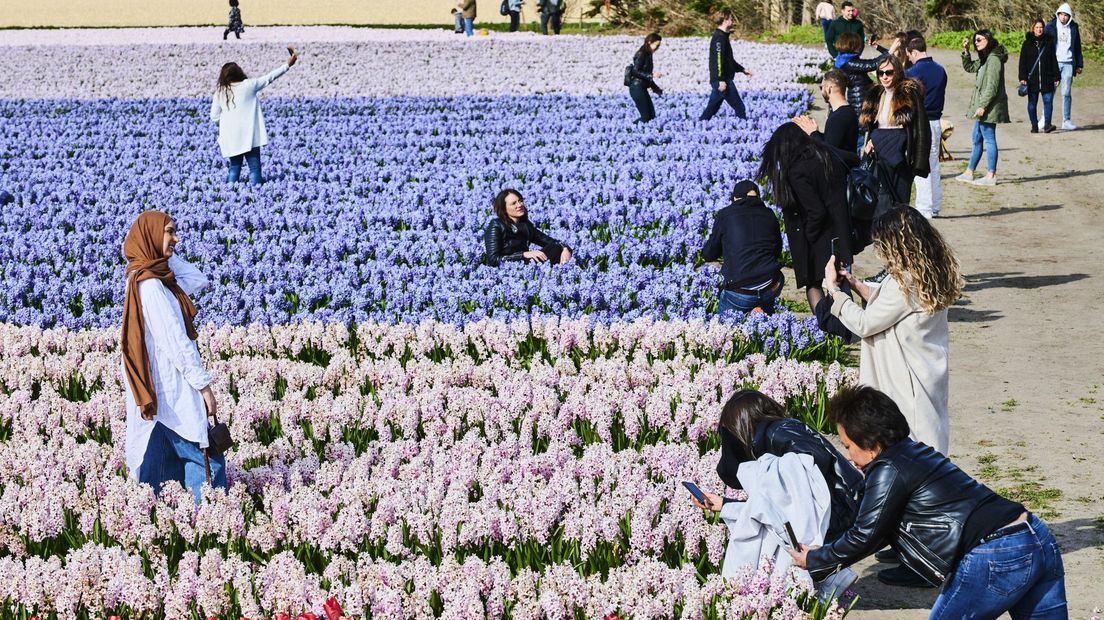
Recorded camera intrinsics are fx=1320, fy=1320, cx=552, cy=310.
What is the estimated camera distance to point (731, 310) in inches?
388

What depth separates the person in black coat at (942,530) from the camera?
15.0 feet

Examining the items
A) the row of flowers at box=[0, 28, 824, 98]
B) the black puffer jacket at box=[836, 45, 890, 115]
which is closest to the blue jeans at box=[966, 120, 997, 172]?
the black puffer jacket at box=[836, 45, 890, 115]

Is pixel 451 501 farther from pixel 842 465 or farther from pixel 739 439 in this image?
pixel 842 465

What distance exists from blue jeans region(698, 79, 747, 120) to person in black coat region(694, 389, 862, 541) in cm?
1542

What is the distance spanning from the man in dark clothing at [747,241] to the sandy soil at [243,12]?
1972 inches

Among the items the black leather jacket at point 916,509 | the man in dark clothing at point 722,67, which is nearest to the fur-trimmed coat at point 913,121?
the black leather jacket at point 916,509

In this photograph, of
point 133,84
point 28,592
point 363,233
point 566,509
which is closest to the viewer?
point 28,592

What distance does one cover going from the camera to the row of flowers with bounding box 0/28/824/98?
30.8 meters

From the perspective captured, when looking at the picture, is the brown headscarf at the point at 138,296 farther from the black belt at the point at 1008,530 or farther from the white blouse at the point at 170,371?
the black belt at the point at 1008,530

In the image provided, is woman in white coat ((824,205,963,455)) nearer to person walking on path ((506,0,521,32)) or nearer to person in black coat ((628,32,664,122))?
person in black coat ((628,32,664,122))

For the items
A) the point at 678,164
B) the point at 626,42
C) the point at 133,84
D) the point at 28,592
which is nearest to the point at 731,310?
the point at 28,592

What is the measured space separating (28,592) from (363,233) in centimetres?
853

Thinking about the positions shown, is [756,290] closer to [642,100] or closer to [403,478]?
[403,478]

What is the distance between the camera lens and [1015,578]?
453 centimetres
